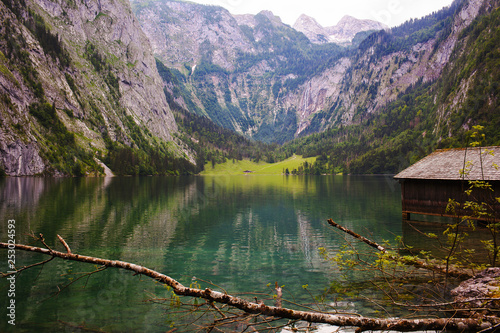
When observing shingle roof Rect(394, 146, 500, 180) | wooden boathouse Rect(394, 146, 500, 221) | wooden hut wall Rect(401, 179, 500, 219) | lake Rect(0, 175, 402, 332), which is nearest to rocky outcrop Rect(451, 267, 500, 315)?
lake Rect(0, 175, 402, 332)

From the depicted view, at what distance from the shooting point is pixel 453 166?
108 ft

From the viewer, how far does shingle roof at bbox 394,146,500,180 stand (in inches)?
1158

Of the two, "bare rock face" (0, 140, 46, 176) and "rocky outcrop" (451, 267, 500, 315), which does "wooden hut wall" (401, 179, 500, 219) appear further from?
"bare rock face" (0, 140, 46, 176)

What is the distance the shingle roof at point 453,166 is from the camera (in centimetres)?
2942

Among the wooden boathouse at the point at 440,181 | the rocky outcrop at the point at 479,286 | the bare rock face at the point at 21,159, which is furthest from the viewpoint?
the bare rock face at the point at 21,159

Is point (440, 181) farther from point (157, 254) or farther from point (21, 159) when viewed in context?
point (21, 159)

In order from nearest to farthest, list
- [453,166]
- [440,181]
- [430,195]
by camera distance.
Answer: [453,166]
[440,181]
[430,195]

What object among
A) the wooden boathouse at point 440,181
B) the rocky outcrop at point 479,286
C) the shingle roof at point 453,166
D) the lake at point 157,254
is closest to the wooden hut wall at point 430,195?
the wooden boathouse at point 440,181

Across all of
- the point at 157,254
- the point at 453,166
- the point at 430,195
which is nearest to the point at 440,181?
the point at 430,195

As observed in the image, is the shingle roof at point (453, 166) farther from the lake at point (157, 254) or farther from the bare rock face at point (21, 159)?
the bare rock face at point (21, 159)

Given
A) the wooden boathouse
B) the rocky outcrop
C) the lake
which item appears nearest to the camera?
the rocky outcrop

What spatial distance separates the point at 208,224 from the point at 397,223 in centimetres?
2556

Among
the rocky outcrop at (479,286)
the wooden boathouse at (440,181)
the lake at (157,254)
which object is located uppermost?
the wooden boathouse at (440,181)

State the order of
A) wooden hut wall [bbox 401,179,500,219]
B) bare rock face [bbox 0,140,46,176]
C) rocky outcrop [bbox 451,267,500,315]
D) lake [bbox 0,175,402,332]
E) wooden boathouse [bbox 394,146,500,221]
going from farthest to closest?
bare rock face [bbox 0,140,46,176] → wooden hut wall [bbox 401,179,500,219] → wooden boathouse [bbox 394,146,500,221] → lake [bbox 0,175,402,332] → rocky outcrop [bbox 451,267,500,315]
